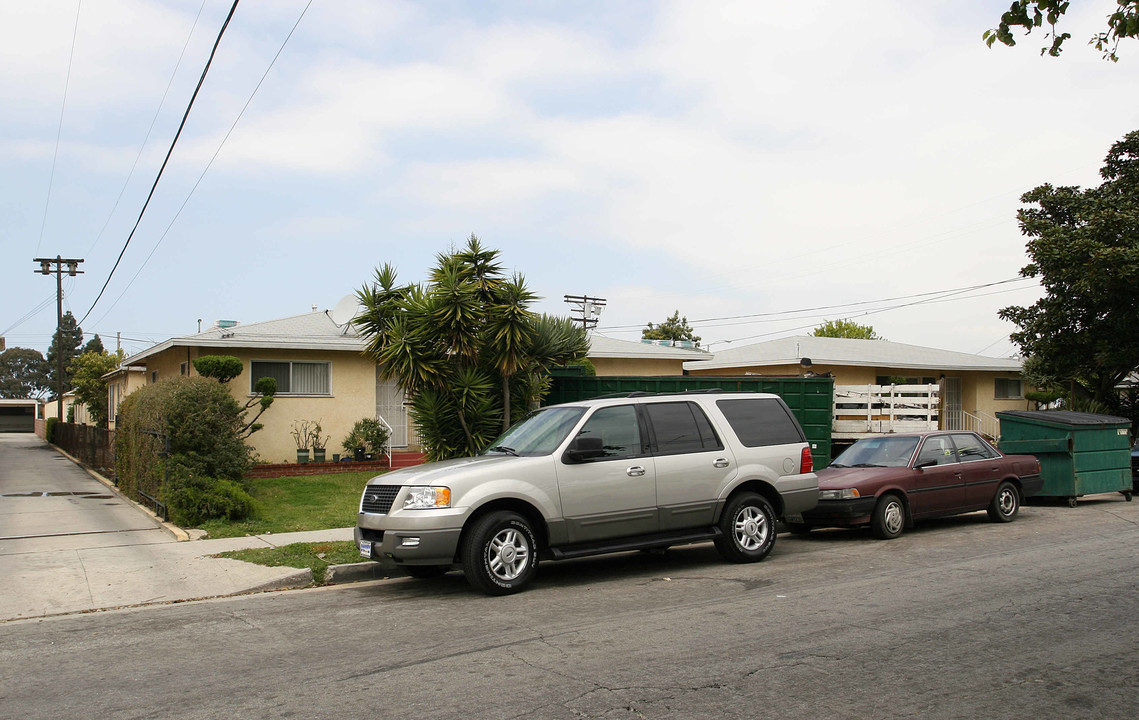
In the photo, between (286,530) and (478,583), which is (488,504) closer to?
(478,583)

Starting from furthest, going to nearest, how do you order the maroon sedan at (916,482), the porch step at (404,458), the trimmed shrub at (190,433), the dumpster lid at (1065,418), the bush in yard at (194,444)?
the porch step at (404,458) → the dumpster lid at (1065,418) → the trimmed shrub at (190,433) → the bush in yard at (194,444) → the maroon sedan at (916,482)

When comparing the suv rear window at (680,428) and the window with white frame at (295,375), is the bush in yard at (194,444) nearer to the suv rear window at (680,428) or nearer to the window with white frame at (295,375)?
the window with white frame at (295,375)

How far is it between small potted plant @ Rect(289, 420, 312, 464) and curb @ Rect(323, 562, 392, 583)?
38.0ft

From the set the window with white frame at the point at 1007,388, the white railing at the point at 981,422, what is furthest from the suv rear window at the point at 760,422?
the window with white frame at the point at 1007,388

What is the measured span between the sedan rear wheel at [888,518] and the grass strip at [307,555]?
6.55 meters

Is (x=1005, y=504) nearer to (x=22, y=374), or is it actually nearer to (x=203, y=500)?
(x=203, y=500)

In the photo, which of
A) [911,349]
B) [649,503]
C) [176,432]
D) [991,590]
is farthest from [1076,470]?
[911,349]

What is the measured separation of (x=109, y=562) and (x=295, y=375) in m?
11.1

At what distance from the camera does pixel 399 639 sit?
270 inches

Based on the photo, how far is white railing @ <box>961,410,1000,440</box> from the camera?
105ft

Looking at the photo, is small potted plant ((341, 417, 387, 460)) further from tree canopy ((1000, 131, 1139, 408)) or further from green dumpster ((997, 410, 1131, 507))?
tree canopy ((1000, 131, 1139, 408))

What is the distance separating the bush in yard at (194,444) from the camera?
42.8 feet

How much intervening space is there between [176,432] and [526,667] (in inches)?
364

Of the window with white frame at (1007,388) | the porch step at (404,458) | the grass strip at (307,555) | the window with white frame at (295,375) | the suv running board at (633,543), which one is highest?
the window with white frame at (295,375)
